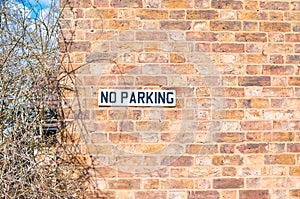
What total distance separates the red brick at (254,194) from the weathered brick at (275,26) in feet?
4.82

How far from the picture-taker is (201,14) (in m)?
4.30

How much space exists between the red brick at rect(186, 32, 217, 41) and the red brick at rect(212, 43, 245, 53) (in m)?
0.08

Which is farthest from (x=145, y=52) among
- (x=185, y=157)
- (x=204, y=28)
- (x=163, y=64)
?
(x=185, y=157)

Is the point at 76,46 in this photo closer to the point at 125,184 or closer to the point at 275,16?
the point at 125,184

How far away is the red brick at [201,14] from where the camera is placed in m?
4.29

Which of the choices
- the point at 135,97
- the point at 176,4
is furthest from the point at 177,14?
the point at 135,97

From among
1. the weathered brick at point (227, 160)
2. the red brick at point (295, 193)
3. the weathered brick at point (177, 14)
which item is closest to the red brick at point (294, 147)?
the red brick at point (295, 193)

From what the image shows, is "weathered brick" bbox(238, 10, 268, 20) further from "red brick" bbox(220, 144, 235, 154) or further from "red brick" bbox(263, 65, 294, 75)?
"red brick" bbox(220, 144, 235, 154)

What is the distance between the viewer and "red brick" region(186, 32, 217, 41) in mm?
4266

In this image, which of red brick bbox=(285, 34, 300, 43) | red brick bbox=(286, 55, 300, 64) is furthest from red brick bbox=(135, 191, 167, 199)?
red brick bbox=(285, 34, 300, 43)

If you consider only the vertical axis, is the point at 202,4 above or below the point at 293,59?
above

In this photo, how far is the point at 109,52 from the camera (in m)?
4.20

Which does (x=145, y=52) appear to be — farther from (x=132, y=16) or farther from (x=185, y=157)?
(x=185, y=157)

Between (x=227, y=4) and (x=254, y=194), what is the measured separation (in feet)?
5.70
